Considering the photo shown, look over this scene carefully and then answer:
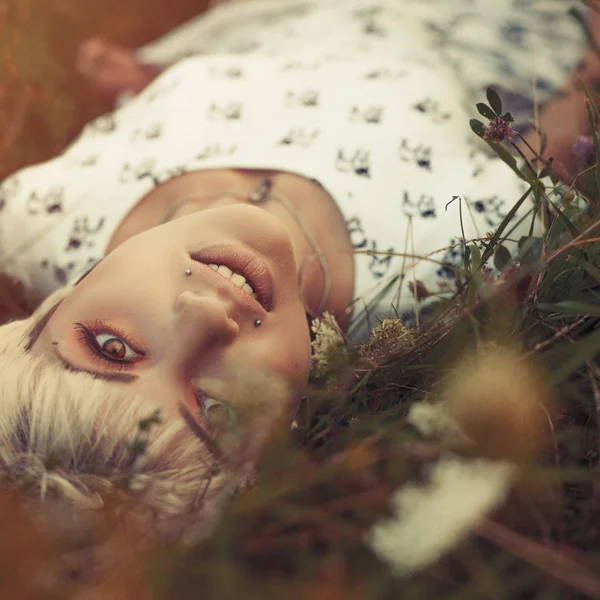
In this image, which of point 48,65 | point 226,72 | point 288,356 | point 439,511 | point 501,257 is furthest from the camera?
point 48,65

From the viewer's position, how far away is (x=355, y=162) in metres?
0.85

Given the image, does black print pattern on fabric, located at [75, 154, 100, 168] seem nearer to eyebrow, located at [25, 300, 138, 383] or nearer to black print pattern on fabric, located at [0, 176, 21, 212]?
black print pattern on fabric, located at [0, 176, 21, 212]

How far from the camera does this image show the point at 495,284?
42 centimetres

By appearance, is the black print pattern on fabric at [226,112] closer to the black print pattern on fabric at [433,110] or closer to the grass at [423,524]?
the black print pattern on fabric at [433,110]

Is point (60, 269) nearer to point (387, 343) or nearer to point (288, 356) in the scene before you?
point (288, 356)

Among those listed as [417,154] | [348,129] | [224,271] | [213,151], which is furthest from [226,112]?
[224,271]

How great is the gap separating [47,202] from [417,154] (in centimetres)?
57

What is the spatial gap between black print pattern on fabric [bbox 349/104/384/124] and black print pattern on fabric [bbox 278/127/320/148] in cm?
6

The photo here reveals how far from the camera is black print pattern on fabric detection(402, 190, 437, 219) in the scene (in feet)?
2.56

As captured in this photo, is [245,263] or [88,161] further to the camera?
[88,161]

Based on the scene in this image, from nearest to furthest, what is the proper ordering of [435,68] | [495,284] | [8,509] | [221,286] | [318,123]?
[8,509] → [495,284] → [221,286] → [318,123] → [435,68]

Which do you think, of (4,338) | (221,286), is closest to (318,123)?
(221,286)

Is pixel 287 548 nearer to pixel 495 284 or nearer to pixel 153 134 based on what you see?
pixel 495 284

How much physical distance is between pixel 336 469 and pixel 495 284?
0.19 meters
